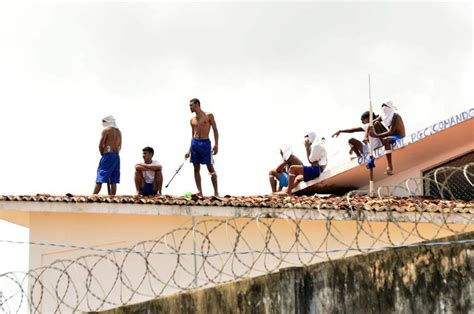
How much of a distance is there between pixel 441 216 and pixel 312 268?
12.5 feet

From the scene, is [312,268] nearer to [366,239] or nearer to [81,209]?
[366,239]

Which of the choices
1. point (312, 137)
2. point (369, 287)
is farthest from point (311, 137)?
point (369, 287)

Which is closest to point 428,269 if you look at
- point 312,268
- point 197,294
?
point 312,268

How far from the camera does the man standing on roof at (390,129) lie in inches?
555

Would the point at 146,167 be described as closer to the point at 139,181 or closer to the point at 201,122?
the point at 139,181

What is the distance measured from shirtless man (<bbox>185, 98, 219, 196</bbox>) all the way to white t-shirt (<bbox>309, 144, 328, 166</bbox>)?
6.55 feet

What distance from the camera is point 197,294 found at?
8.29 meters

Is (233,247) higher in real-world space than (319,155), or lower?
lower

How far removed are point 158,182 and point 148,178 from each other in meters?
0.15

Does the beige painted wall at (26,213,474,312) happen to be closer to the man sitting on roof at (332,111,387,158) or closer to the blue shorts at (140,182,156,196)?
the blue shorts at (140,182,156,196)

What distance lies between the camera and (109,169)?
1445 cm

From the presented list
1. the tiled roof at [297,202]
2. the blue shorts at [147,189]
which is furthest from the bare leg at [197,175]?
the tiled roof at [297,202]

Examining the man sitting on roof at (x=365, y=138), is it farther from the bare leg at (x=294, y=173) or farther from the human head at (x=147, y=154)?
the human head at (x=147, y=154)

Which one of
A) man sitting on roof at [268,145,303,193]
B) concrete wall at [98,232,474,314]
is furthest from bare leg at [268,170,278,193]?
concrete wall at [98,232,474,314]
